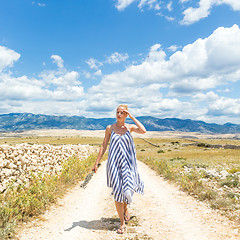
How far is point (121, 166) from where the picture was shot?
5641 mm

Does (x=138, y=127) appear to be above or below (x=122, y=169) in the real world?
above

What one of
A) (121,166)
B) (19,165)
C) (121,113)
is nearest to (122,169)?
(121,166)

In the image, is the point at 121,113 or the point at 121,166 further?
the point at 121,113

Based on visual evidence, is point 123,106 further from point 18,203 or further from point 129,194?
point 18,203

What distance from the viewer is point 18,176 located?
10.8m

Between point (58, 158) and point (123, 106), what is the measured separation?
13456 mm

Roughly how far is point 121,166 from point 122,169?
92 mm

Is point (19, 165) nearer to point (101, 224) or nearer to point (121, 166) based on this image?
point (101, 224)

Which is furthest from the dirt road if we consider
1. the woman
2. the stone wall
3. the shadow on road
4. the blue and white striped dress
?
the stone wall

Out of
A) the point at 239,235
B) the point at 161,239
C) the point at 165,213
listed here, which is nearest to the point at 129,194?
the point at 161,239

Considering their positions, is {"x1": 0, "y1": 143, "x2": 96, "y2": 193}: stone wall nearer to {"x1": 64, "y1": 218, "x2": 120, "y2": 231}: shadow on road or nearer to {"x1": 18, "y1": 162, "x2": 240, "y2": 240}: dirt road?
{"x1": 18, "y1": 162, "x2": 240, "y2": 240}: dirt road

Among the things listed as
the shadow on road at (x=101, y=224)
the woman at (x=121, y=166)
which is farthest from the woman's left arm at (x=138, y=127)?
the shadow on road at (x=101, y=224)

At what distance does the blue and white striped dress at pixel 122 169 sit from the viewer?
5484mm

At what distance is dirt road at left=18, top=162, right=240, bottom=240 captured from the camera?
17.7ft
